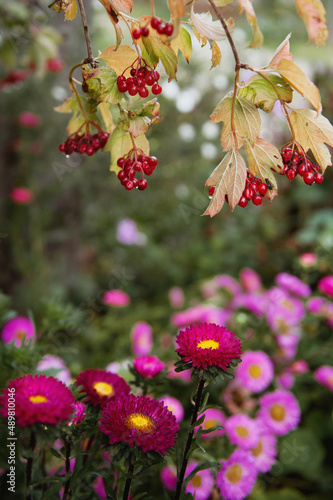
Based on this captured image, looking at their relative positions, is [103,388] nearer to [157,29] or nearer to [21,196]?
[157,29]

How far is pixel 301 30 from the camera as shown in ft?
11.6

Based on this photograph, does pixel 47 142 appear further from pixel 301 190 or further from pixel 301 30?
pixel 301 30

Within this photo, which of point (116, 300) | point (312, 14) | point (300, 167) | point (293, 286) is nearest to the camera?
point (312, 14)

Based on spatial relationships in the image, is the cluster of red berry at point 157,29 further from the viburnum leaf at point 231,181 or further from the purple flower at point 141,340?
the purple flower at point 141,340

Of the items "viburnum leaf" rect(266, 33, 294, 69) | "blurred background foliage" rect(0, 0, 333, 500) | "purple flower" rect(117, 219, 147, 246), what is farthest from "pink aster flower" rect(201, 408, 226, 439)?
"purple flower" rect(117, 219, 147, 246)

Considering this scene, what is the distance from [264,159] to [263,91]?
0.23 feet

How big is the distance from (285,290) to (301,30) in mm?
3182

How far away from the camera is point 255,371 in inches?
36.4

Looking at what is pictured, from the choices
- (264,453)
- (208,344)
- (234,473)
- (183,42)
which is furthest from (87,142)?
(264,453)

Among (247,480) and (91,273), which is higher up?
(247,480)

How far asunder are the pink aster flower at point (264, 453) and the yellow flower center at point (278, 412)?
0.15 feet

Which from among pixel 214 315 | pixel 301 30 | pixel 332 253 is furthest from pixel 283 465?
pixel 301 30

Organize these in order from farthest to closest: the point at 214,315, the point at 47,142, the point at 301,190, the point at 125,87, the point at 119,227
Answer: the point at 301,190
the point at 119,227
the point at 47,142
the point at 214,315
the point at 125,87

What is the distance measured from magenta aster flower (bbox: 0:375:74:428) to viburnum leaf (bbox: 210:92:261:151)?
0.29 m
